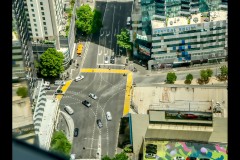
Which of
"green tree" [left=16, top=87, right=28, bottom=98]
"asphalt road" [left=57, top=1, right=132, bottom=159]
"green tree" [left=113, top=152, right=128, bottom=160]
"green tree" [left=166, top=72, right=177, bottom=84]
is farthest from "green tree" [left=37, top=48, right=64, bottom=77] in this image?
"green tree" [left=16, top=87, right=28, bottom=98]

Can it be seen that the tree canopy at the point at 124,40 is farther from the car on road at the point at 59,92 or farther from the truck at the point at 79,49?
the car on road at the point at 59,92

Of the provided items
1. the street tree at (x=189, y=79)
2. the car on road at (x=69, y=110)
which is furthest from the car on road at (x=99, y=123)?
the street tree at (x=189, y=79)

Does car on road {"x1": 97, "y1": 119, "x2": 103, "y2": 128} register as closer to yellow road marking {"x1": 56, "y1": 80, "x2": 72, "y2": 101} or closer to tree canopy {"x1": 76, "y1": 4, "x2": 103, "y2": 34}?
yellow road marking {"x1": 56, "y1": 80, "x2": 72, "y2": 101}

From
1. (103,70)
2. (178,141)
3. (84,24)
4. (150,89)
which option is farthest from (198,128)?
(84,24)

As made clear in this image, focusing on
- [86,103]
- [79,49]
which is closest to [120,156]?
[86,103]

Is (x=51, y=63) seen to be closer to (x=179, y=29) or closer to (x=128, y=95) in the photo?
(x=128, y=95)
